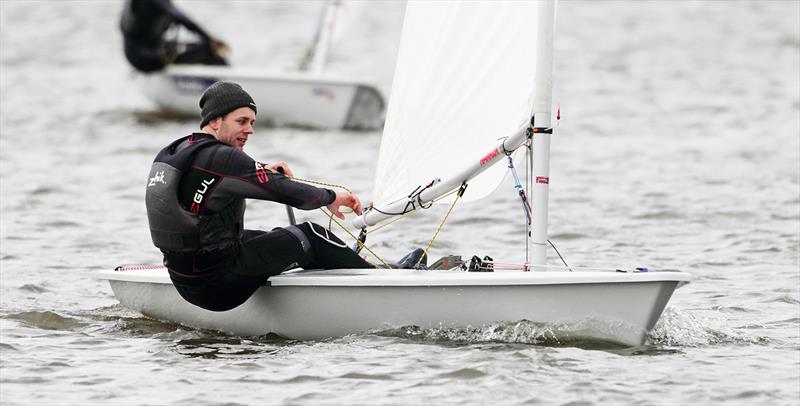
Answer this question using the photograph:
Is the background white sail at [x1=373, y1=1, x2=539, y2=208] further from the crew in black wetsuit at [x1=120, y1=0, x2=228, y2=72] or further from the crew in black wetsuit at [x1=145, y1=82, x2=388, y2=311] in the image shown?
the crew in black wetsuit at [x1=120, y1=0, x2=228, y2=72]

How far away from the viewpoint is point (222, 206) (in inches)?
221

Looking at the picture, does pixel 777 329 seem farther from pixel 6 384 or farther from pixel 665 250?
pixel 6 384

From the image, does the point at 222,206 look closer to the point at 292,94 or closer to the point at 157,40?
the point at 292,94

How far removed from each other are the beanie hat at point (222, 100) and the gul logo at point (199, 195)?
283 millimetres

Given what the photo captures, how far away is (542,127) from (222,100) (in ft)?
4.46

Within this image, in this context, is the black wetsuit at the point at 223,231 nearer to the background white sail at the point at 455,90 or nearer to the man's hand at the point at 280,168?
the man's hand at the point at 280,168

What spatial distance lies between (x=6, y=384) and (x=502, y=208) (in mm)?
5664

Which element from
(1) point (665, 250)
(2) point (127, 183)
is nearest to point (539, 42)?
(1) point (665, 250)

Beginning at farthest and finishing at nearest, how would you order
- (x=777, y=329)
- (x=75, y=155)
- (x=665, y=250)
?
(x=75, y=155) < (x=665, y=250) < (x=777, y=329)

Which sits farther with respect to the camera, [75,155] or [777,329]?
[75,155]

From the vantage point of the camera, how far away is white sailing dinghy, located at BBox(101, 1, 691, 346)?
211 inches

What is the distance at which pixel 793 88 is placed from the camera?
16.6m

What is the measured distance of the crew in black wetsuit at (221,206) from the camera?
18.1ft

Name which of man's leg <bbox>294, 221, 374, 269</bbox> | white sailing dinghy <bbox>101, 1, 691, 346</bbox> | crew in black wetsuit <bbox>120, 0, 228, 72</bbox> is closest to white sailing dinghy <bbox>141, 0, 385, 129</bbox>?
crew in black wetsuit <bbox>120, 0, 228, 72</bbox>
